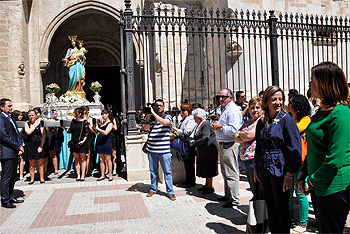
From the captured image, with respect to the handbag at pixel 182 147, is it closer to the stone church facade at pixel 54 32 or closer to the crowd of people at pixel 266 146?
the crowd of people at pixel 266 146

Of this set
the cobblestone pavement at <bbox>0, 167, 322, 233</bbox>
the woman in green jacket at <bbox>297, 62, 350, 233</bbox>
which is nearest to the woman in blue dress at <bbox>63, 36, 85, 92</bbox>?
the cobblestone pavement at <bbox>0, 167, 322, 233</bbox>

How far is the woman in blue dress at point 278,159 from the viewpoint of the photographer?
111 inches

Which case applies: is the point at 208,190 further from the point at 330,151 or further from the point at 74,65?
the point at 74,65

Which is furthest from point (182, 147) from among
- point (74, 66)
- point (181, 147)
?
point (74, 66)

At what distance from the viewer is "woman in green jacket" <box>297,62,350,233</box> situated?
6.71ft

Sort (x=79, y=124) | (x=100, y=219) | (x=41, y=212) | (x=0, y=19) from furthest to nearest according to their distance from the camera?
1. (x=0, y=19)
2. (x=79, y=124)
3. (x=41, y=212)
4. (x=100, y=219)

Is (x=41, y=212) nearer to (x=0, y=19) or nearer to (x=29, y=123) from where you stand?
(x=29, y=123)

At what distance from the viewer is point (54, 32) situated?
49.5 ft

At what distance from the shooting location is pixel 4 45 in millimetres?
13156

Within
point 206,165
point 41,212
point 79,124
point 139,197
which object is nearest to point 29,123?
point 79,124

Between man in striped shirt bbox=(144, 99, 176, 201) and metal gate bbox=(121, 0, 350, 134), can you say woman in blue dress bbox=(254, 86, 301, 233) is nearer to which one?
man in striped shirt bbox=(144, 99, 176, 201)

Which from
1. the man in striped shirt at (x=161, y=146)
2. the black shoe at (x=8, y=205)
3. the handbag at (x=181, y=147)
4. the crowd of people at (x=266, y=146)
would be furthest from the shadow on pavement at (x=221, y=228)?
the black shoe at (x=8, y=205)

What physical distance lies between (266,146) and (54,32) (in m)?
15.0

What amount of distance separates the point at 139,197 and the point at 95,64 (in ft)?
Result: 49.8
